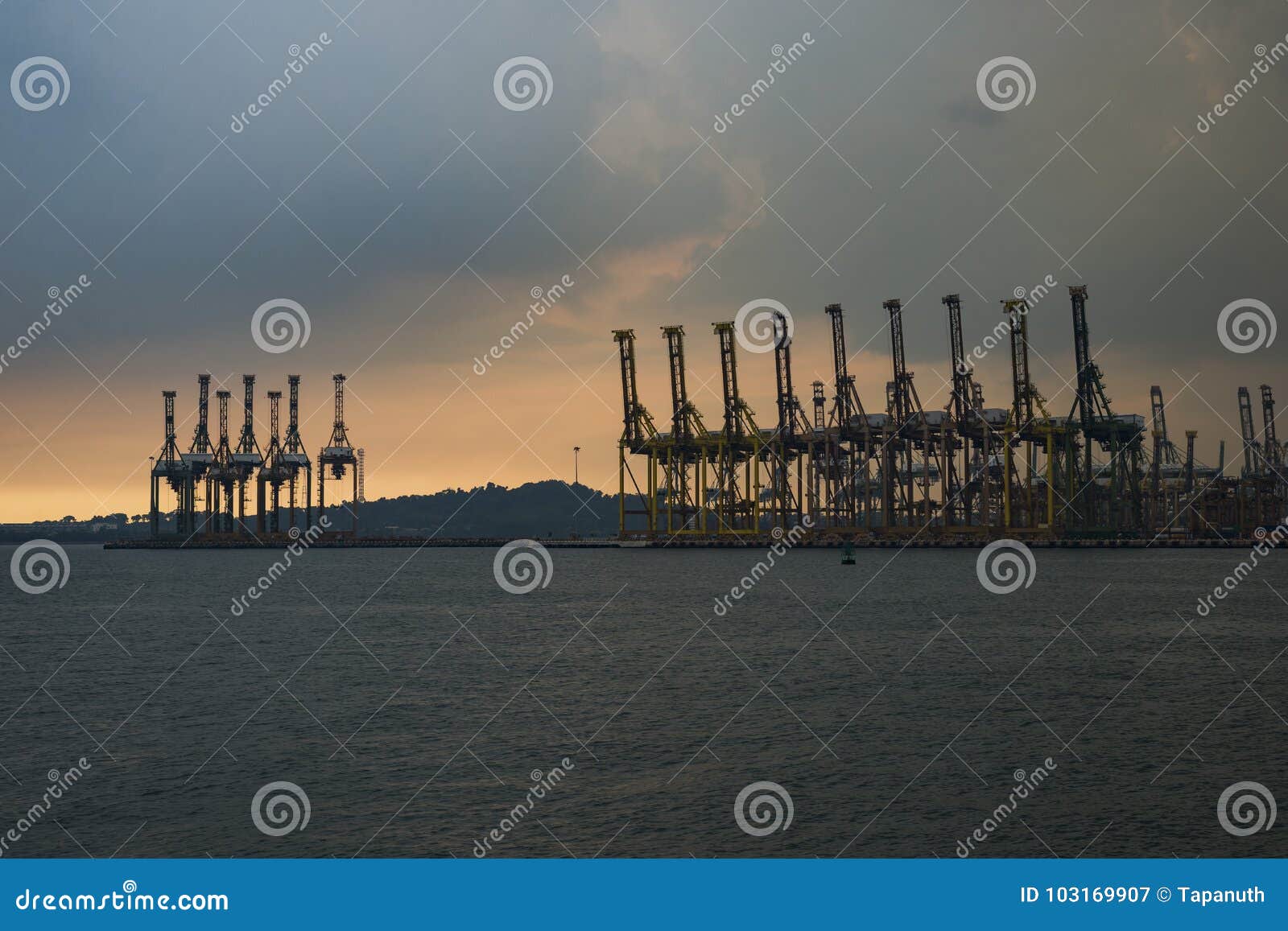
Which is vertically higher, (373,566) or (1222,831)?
(373,566)

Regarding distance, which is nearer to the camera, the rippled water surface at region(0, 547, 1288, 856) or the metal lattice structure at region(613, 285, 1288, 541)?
the rippled water surface at region(0, 547, 1288, 856)

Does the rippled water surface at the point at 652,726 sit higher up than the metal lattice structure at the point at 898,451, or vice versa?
the metal lattice structure at the point at 898,451

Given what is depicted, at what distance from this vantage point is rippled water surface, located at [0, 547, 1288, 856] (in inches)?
701

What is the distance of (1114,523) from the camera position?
12950 centimetres

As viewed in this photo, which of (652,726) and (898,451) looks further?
(898,451)

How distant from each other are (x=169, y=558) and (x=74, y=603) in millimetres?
77543

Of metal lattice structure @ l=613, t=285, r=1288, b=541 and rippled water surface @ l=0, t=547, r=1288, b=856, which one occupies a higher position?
metal lattice structure @ l=613, t=285, r=1288, b=541

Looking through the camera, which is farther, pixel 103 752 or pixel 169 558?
pixel 169 558

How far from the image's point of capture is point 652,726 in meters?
25.5

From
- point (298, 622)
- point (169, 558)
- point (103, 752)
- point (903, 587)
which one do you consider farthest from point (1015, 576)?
point (169, 558)

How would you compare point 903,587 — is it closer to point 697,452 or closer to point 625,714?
point 625,714

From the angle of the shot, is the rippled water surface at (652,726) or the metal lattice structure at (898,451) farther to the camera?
the metal lattice structure at (898,451)

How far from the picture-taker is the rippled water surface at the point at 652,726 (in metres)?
17.8

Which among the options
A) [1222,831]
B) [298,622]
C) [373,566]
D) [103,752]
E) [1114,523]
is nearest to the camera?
[1222,831]
